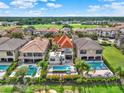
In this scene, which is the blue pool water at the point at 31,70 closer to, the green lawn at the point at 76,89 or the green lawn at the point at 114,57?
the green lawn at the point at 76,89

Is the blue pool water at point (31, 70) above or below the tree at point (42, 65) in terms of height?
below

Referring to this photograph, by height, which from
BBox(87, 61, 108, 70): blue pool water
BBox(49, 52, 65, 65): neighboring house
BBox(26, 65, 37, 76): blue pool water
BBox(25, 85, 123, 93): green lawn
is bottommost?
BBox(25, 85, 123, 93): green lawn

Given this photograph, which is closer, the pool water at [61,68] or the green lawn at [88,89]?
the green lawn at [88,89]

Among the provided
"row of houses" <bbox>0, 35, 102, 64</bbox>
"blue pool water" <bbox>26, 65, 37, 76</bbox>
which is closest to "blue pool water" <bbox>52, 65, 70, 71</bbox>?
"row of houses" <bbox>0, 35, 102, 64</bbox>

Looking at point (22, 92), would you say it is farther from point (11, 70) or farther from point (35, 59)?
point (35, 59)

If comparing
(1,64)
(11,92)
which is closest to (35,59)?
(1,64)

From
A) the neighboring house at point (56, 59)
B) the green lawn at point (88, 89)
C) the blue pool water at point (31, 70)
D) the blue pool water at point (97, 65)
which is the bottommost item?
the green lawn at point (88, 89)

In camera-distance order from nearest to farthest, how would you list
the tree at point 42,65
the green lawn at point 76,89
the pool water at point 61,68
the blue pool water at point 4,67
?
the green lawn at point 76,89, the tree at point 42,65, the pool water at point 61,68, the blue pool water at point 4,67

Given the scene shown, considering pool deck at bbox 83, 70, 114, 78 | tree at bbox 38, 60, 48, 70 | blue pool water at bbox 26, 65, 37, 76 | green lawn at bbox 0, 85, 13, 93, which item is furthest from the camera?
tree at bbox 38, 60, 48, 70

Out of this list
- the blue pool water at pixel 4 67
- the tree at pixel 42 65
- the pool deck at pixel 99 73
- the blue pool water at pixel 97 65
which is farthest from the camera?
the blue pool water at pixel 97 65

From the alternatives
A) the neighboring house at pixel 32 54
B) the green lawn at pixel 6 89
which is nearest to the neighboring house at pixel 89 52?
the neighboring house at pixel 32 54

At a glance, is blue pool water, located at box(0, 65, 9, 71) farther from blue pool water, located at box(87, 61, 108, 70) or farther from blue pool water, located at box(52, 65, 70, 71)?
blue pool water, located at box(87, 61, 108, 70)
